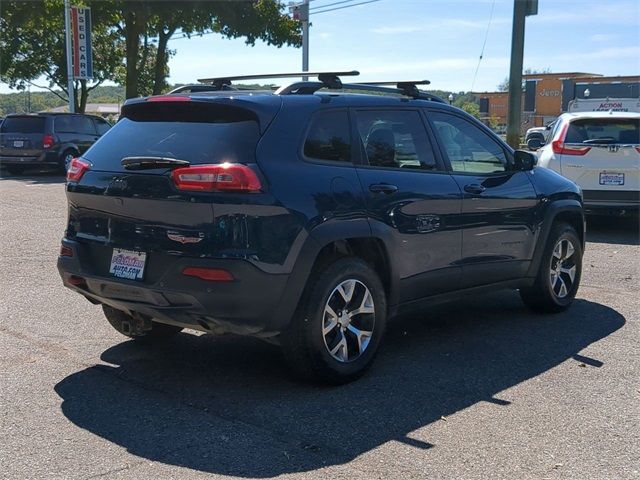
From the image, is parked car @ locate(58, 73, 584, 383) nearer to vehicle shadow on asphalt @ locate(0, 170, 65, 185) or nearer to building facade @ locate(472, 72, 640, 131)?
vehicle shadow on asphalt @ locate(0, 170, 65, 185)

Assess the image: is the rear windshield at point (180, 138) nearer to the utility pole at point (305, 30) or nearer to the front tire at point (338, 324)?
the front tire at point (338, 324)

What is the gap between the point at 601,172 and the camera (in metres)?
11.1

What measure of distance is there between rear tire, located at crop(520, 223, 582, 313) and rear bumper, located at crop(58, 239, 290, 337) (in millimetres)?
3017

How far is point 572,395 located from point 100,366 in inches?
122

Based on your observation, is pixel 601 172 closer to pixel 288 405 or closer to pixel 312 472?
pixel 288 405

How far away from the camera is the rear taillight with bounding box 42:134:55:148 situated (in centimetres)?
2056

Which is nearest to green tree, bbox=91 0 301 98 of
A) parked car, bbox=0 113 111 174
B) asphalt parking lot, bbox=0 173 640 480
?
parked car, bbox=0 113 111 174

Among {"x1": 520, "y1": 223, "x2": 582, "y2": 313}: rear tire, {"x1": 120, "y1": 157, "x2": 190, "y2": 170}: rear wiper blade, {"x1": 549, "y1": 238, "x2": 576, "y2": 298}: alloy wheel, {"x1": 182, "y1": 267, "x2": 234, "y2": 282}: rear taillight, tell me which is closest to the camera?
{"x1": 182, "y1": 267, "x2": 234, "y2": 282}: rear taillight

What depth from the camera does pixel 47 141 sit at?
20594 millimetres

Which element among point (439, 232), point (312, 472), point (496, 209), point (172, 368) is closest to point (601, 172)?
point (496, 209)

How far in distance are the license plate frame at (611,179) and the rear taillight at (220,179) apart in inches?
318

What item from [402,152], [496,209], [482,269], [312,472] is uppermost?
[402,152]

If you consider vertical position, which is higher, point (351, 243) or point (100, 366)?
point (351, 243)

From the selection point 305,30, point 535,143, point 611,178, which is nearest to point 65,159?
point 305,30
